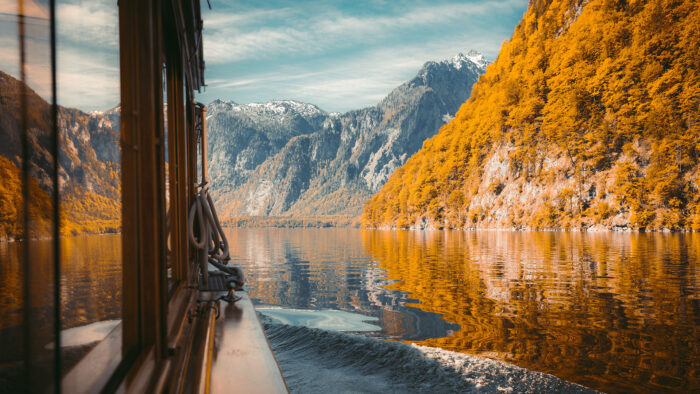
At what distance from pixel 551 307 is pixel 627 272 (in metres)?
5.93

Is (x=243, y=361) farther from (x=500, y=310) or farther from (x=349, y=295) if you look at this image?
(x=349, y=295)

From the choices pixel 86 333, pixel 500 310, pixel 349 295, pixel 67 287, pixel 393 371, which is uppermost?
pixel 67 287

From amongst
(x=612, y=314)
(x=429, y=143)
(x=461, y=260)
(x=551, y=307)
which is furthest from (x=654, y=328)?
(x=429, y=143)

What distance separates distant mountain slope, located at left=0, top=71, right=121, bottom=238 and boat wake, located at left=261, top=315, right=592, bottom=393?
128 inches

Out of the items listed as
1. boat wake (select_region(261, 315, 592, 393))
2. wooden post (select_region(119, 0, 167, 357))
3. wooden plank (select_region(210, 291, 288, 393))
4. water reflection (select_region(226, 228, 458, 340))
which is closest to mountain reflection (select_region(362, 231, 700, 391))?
water reflection (select_region(226, 228, 458, 340))

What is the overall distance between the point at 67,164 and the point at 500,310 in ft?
24.2

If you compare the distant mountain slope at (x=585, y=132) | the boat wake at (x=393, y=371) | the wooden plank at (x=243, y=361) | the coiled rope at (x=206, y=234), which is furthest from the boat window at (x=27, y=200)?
the distant mountain slope at (x=585, y=132)

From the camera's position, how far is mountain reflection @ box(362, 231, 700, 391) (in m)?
4.63

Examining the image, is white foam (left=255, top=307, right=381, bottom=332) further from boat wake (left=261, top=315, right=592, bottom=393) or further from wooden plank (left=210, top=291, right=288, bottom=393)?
wooden plank (left=210, top=291, right=288, bottom=393)

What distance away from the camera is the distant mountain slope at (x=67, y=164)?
0.61 m

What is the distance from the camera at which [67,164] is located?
0.90 m

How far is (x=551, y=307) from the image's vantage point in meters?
7.57

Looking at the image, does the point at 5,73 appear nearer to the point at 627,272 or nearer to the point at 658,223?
the point at 627,272

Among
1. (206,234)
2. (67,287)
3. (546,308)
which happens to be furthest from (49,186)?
(546,308)
